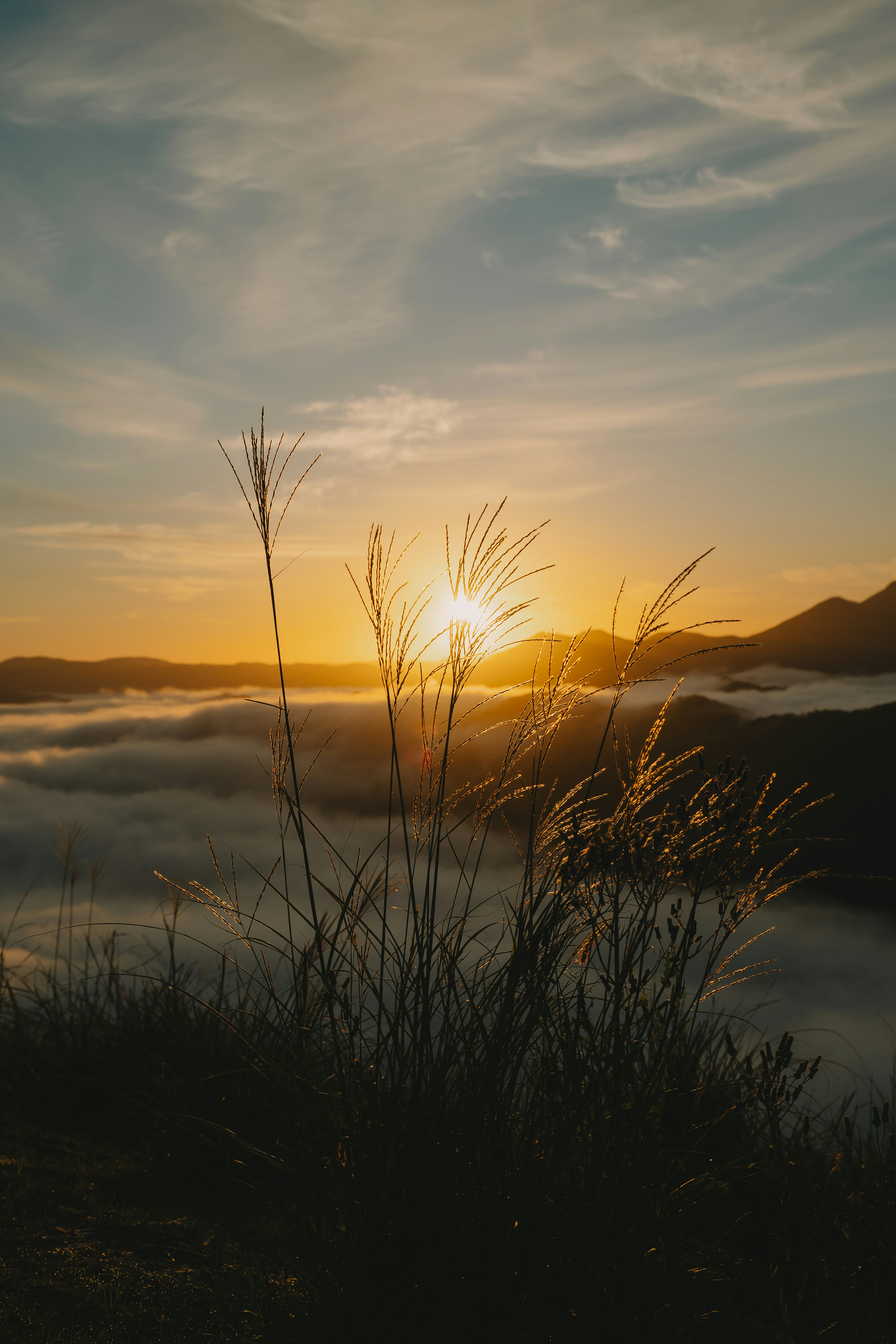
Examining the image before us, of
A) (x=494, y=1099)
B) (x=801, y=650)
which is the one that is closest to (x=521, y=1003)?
(x=494, y=1099)

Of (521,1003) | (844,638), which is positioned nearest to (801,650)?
(844,638)

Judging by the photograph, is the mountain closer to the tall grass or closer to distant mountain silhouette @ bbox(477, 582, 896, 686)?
distant mountain silhouette @ bbox(477, 582, 896, 686)

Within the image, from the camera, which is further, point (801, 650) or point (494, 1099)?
point (801, 650)

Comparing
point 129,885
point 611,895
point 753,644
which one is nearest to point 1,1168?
point 129,885

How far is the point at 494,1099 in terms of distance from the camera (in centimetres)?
156

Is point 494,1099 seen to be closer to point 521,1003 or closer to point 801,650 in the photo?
point 521,1003

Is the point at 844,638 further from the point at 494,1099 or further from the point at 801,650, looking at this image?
the point at 494,1099

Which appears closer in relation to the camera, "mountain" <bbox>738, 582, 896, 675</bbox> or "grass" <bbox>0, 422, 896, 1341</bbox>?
"grass" <bbox>0, 422, 896, 1341</bbox>

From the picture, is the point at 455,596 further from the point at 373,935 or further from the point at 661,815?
the point at 373,935

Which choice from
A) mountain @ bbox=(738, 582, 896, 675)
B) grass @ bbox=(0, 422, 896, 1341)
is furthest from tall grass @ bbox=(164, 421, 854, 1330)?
mountain @ bbox=(738, 582, 896, 675)

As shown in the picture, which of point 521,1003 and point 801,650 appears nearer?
point 521,1003

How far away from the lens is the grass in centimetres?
151

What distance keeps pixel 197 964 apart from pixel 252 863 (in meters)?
2.28

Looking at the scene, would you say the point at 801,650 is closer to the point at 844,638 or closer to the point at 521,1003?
the point at 844,638
